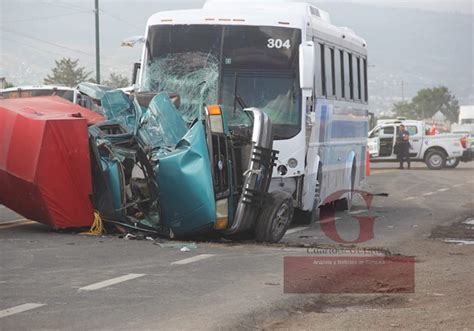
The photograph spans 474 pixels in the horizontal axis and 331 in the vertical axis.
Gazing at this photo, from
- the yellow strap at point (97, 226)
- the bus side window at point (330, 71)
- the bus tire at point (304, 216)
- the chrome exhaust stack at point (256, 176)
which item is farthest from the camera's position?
the bus side window at point (330, 71)

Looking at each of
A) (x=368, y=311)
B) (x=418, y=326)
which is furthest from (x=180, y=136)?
(x=418, y=326)

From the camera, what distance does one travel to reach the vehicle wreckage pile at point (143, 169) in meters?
11.1

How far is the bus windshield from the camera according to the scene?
43.2ft

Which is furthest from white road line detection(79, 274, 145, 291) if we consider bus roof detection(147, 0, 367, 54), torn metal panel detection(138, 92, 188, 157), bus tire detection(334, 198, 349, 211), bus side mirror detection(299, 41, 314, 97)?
A: bus tire detection(334, 198, 349, 211)

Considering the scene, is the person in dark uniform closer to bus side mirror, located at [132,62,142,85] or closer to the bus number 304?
bus side mirror, located at [132,62,142,85]

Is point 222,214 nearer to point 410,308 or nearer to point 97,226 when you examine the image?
point 97,226

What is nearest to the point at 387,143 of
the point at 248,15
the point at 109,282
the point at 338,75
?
the point at 338,75

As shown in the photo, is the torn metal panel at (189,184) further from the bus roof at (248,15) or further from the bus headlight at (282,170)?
the bus roof at (248,15)

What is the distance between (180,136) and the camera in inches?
455

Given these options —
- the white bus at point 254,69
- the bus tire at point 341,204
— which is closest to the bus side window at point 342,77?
the white bus at point 254,69

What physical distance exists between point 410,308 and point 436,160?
103ft

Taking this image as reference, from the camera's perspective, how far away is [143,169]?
1123cm

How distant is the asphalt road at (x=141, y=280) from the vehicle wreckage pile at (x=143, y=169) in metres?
0.38

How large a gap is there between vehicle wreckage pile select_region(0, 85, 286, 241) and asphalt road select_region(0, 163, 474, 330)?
0.38 m
